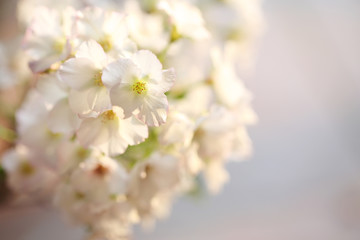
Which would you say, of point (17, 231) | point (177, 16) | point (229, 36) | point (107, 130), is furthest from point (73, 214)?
point (17, 231)

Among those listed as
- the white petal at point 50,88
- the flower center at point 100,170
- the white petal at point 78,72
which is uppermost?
the white petal at point 50,88

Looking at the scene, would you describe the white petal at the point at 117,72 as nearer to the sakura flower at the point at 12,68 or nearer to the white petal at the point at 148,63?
the white petal at the point at 148,63

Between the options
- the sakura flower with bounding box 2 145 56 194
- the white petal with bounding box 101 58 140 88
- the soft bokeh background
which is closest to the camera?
the white petal with bounding box 101 58 140 88

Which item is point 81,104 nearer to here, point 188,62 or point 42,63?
point 42,63

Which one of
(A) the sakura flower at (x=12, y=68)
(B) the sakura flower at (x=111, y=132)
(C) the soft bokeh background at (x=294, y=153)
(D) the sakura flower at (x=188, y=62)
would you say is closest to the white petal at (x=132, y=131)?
(B) the sakura flower at (x=111, y=132)

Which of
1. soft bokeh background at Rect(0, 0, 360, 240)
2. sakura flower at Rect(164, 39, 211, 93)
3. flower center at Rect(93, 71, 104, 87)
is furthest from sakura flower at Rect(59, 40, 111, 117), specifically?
soft bokeh background at Rect(0, 0, 360, 240)

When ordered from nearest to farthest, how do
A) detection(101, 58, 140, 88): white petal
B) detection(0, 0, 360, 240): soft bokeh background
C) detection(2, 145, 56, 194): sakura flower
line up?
detection(101, 58, 140, 88): white petal → detection(2, 145, 56, 194): sakura flower → detection(0, 0, 360, 240): soft bokeh background

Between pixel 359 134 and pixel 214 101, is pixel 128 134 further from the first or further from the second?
pixel 359 134

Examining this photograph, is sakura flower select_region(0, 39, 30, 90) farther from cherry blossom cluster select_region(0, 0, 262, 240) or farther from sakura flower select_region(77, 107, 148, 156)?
sakura flower select_region(77, 107, 148, 156)
